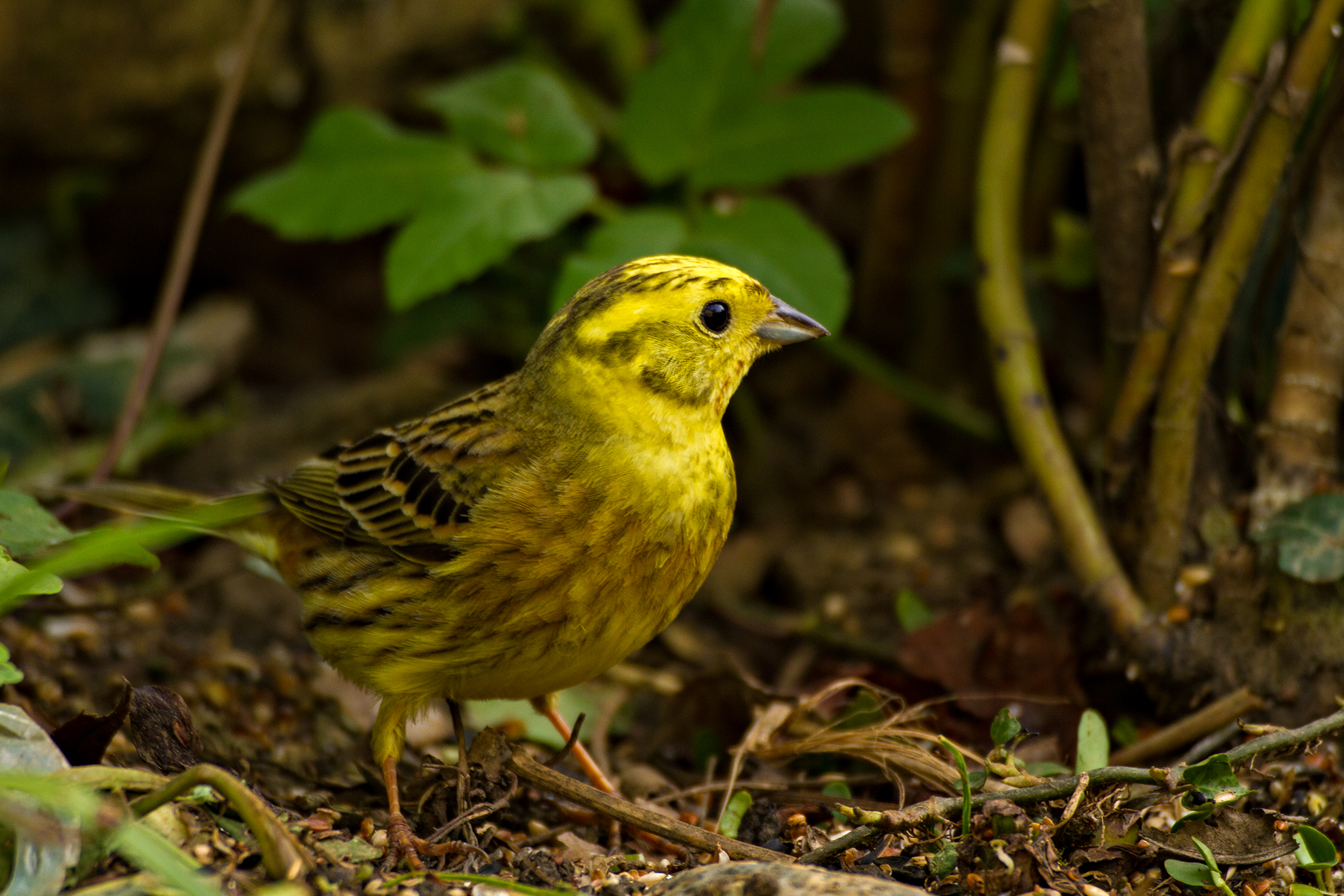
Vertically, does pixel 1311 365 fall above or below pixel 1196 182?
below

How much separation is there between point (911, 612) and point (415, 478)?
151cm

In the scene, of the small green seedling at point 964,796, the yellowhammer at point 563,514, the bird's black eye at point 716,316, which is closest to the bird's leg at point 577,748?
the yellowhammer at point 563,514

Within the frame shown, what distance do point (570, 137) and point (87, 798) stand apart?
243cm

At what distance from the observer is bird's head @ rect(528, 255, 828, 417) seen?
2883mm

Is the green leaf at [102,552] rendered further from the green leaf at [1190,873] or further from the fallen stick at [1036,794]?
the green leaf at [1190,873]

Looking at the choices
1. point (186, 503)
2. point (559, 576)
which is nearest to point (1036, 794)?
point (559, 576)

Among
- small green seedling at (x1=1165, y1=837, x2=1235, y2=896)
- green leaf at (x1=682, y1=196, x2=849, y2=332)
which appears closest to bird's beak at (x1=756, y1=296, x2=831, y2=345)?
green leaf at (x1=682, y1=196, x2=849, y2=332)

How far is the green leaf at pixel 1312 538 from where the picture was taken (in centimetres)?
288

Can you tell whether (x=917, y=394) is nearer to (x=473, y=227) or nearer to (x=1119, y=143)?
(x=1119, y=143)

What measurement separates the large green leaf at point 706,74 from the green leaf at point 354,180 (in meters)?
0.52

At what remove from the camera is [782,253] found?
11.5ft

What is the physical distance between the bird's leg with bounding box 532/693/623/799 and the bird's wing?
0.51 metres

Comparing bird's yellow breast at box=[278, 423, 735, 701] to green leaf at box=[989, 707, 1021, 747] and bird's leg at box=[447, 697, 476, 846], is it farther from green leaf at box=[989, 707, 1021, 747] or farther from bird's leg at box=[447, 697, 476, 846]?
green leaf at box=[989, 707, 1021, 747]

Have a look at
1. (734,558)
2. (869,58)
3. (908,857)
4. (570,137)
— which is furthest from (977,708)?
(869,58)
